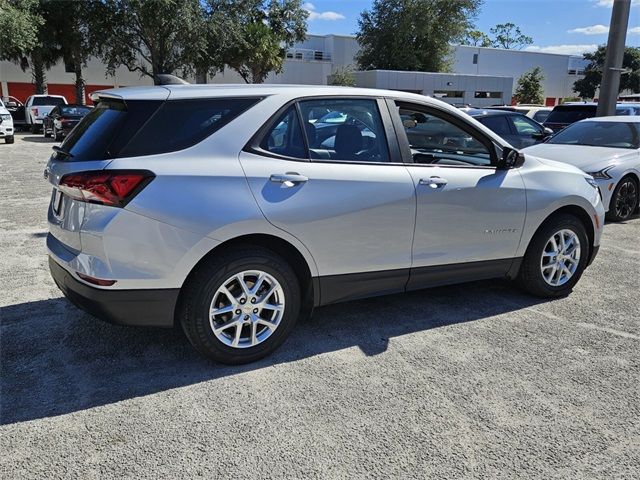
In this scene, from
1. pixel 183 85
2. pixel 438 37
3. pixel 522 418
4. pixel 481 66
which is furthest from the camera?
pixel 481 66

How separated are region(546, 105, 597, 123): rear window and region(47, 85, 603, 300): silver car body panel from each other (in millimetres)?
12635

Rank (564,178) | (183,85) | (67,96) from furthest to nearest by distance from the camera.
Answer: (67,96) < (564,178) < (183,85)

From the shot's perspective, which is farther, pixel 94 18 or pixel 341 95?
pixel 94 18

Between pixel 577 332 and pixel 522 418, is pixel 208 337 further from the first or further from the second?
pixel 577 332

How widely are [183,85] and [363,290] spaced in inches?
73.8

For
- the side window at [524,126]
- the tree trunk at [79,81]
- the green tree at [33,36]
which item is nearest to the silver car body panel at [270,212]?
the side window at [524,126]

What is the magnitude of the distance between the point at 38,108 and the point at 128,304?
27854 mm

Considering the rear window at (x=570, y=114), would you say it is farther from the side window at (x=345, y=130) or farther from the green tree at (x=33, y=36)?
the green tree at (x=33, y=36)

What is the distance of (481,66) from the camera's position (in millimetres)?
65875

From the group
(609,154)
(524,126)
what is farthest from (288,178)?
(524,126)

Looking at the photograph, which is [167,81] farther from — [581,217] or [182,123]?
[581,217]

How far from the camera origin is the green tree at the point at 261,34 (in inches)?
1308

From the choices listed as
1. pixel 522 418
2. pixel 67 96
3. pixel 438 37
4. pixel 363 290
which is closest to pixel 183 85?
pixel 363 290

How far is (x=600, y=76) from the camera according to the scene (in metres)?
62.2
